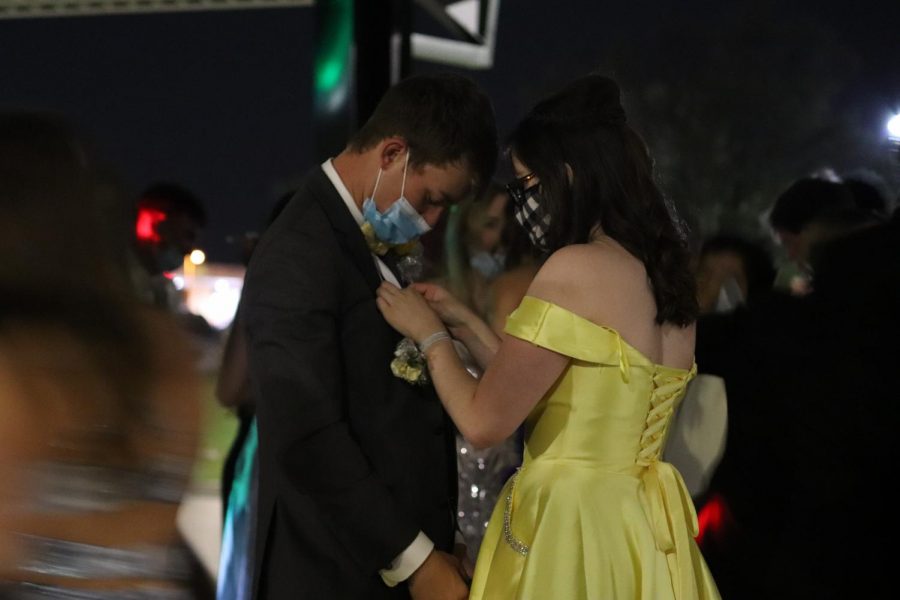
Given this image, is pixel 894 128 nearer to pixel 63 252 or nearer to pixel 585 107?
pixel 585 107

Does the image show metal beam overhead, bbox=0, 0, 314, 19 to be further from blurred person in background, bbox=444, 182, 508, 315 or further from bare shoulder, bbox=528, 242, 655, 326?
bare shoulder, bbox=528, 242, 655, 326

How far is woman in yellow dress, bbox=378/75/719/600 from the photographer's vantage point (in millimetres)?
1529

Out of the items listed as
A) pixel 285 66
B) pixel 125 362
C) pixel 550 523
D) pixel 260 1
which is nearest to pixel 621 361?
pixel 550 523

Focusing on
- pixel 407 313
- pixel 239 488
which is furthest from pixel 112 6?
pixel 407 313

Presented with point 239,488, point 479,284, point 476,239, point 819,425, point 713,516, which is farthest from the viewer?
point 476,239

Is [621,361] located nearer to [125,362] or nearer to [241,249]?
[125,362]

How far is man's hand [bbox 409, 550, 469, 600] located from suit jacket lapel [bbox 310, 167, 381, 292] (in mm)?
462

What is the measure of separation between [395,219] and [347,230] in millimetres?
131

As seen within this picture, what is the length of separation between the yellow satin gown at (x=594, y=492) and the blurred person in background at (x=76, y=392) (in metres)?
0.81

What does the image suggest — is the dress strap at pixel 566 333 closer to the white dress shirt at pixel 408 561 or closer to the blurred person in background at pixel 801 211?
the white dress shirt at pixel 408 561

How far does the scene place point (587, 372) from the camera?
1558 mm

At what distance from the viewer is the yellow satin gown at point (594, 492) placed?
154 cm

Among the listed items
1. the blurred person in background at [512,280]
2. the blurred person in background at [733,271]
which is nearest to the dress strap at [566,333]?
the blurred person in background at [512,280]

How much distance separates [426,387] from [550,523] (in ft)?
1.02
